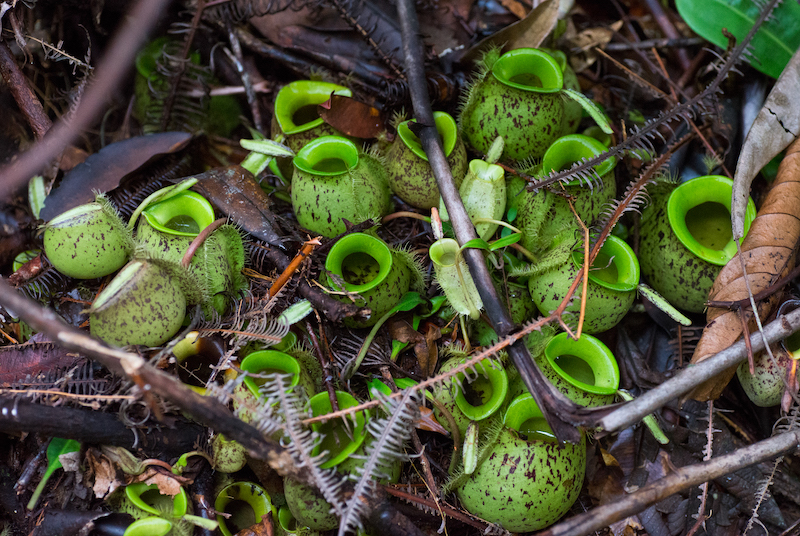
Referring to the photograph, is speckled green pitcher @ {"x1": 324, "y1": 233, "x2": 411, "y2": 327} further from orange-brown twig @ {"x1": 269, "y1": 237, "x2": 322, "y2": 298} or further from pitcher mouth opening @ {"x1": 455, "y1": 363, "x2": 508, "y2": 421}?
pitcher mouth opening @ {"x1": 455, "y1": 363, "x2": 508, "y2": 421}

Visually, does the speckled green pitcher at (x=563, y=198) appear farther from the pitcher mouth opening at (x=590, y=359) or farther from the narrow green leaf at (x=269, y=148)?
the narrow green leaf at (x=269, y=148)

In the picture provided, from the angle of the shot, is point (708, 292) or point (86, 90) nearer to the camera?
point (708, 292)

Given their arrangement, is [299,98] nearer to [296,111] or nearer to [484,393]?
[296,111]

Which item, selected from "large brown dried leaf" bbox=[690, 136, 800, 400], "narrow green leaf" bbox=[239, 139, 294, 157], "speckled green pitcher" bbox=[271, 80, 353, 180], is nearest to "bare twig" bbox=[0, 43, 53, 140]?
"narrow green leaf" bbox=[239, 139, 294, 157]

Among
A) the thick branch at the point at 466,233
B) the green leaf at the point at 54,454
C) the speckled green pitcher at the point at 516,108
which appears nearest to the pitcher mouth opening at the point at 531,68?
the speckled green pitcher at the point at 516,108

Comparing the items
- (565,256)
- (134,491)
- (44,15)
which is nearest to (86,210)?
(134,491)

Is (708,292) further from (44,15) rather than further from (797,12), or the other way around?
(44,15)
